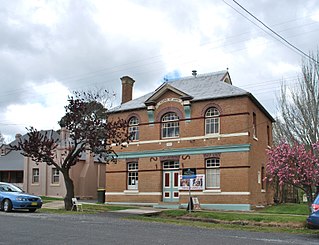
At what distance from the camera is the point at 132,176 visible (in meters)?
30.9

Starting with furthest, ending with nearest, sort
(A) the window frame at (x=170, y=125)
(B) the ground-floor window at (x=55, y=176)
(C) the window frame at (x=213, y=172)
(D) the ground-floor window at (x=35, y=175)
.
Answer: (D) the ground-floor window at (x=35, y=175) < (B) the ground-floor window at (x=55, y=176) < (A) the window frame at (x=170, y=125) < (C) the window frame at (x=213, y=172)

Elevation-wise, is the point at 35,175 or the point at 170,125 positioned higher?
the point at 170,125

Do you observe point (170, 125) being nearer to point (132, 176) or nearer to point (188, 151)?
point (188, 151)

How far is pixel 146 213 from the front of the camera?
23141 millimetres

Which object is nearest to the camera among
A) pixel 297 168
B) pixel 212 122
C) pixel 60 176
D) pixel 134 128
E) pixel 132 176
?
pixel 297 168

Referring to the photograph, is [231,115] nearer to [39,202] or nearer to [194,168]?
[194,168]

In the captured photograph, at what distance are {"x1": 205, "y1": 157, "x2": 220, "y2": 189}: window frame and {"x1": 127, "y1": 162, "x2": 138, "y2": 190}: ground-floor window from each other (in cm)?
560

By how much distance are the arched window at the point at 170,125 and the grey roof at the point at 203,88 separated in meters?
1.85

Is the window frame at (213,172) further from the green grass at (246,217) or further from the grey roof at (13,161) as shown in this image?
the grey roof at (13,161)

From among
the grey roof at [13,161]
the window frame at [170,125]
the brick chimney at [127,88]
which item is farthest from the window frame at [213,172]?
the grey roof at [13,161]

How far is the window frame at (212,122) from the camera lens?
27688 millimetres

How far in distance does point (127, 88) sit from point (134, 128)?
484 cm

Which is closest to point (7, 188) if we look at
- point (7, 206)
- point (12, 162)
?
point (7, 206)

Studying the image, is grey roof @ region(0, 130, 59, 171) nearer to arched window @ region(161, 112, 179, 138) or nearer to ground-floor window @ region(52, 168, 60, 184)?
ground-floor window @ region(52, 168, 60, 184)
